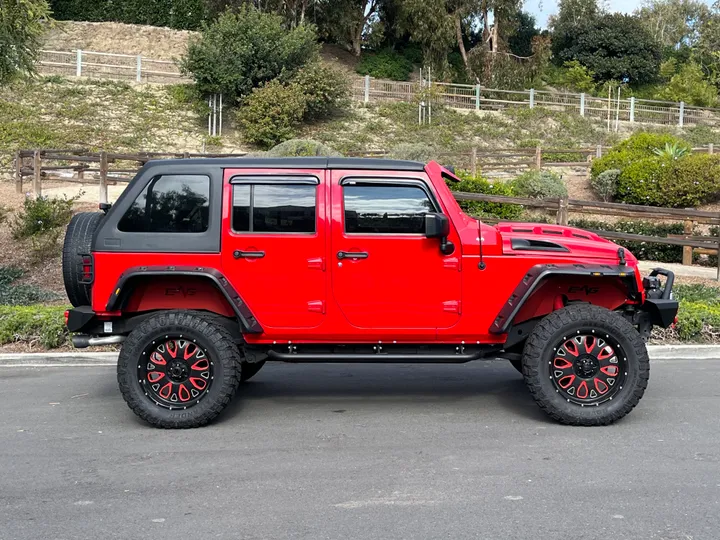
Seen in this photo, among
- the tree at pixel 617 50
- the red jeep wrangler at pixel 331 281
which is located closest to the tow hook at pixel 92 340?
the red jeep wrangler at pixel 331 281

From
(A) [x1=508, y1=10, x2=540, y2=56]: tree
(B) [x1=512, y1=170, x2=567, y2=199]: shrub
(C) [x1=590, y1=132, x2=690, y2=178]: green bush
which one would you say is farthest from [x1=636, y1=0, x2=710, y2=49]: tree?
(B) [x1=512, y1=170, x2=567, y2=199]: shrub

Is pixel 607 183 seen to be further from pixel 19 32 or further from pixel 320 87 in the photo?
pixel 19 32

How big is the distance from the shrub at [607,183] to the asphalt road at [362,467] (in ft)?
57.8

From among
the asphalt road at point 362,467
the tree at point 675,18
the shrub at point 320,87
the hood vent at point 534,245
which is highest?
the tree at point 675,18

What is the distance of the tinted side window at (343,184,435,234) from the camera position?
680cm

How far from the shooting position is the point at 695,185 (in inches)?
935

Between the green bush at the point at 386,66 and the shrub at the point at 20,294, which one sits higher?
the green bush at the point at 386,66

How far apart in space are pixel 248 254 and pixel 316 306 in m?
0.65

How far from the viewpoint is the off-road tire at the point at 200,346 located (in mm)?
6641

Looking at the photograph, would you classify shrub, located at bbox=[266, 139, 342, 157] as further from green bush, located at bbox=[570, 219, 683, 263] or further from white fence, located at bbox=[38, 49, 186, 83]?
white fence, located at bbox=[38, 49, 186, 83]

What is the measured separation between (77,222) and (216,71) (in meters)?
31.2

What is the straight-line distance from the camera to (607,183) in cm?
2506

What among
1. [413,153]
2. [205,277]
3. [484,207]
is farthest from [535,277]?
[413,153]

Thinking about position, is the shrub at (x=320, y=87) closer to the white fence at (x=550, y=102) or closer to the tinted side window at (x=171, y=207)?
the white fence at (x=550, y=102)
